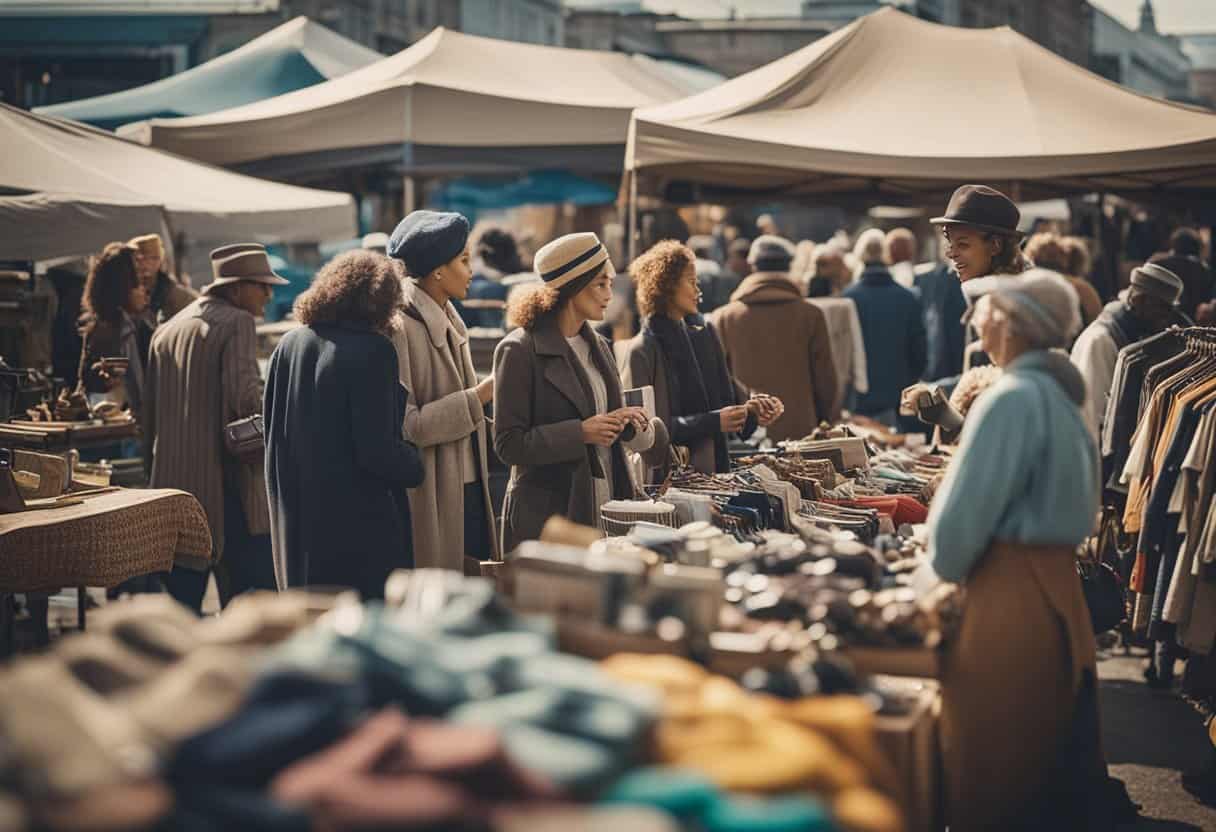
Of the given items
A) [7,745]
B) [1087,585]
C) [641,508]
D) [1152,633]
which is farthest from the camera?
[1152,633]

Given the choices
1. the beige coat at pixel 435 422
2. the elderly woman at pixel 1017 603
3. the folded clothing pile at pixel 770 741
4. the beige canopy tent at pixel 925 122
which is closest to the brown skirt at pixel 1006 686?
the elderly woman at pixel 1017 603

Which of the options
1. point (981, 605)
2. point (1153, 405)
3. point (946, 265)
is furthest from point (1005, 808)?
point (946, 265)

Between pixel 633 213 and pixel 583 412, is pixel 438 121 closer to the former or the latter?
pixel 633 213

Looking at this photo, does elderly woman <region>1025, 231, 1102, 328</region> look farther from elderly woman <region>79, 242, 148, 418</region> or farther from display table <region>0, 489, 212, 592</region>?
display table <region>0, 489, 212, 592</region>

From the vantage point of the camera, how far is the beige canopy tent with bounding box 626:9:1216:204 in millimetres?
8641

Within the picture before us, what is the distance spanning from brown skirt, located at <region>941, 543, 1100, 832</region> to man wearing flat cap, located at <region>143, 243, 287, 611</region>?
380cm

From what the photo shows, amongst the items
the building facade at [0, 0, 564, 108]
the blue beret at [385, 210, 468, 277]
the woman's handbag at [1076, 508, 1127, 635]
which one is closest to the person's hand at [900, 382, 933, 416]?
the woman's handbag at [1076, 508, 1127, 635]

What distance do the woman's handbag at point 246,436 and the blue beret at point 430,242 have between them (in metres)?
1.40

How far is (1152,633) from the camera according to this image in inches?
246

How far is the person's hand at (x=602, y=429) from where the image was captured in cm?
557

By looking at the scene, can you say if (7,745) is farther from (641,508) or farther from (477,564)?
(477,564)

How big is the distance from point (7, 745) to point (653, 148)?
680cm

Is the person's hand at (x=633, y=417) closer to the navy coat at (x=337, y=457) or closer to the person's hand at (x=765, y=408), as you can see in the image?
the navy coat at (x=337, y=457)

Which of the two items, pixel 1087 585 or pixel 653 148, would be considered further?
pixel 653 148
